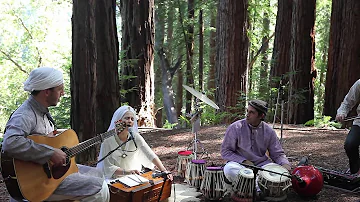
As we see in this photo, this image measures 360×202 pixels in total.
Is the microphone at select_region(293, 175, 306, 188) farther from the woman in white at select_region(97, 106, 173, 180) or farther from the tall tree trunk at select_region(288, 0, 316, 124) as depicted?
the tall tree trunk at select_region(288, 0, 316, 124)

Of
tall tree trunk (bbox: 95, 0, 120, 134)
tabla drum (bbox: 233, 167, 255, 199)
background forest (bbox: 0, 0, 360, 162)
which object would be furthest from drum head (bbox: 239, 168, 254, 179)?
tall tree trunk (bbox: 95, 0, 120, 134)

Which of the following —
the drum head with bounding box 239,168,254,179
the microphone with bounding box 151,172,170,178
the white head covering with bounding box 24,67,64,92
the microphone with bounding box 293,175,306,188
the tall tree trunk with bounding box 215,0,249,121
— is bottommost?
the microphone with bounding box 293,175,306,188

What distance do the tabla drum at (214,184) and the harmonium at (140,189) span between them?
1.73ft

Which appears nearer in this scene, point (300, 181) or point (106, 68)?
point (300, 181)

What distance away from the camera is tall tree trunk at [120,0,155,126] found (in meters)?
11.3

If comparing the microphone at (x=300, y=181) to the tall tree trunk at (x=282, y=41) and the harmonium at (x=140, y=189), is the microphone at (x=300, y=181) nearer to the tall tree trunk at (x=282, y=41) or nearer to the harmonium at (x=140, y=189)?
the harmonium at (x=140, y=189)

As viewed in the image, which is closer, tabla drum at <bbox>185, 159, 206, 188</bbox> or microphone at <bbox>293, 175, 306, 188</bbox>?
microphone at <bbox>293, 175, 306, 188</bbox>

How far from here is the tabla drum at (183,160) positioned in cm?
560

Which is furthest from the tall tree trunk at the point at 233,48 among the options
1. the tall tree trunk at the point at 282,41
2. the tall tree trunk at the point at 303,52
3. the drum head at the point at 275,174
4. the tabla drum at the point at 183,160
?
the drum head at the point at 275,174

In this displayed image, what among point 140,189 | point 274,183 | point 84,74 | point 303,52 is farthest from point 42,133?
point 303,52

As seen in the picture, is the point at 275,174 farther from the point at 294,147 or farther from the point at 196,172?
the point at 294,147

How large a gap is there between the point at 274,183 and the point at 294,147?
10.6 feet

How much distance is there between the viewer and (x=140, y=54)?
37.8 feet

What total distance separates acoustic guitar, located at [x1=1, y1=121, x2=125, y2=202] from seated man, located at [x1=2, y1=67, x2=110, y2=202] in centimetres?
6
